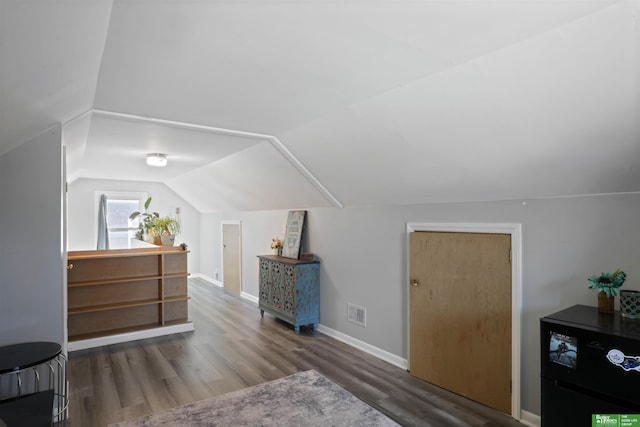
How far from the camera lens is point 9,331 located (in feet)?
8.32

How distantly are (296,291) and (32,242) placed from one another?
271cm

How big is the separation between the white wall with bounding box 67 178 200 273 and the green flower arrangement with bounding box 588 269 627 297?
7.74 metres

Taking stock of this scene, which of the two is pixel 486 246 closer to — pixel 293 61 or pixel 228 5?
pixel 293 61

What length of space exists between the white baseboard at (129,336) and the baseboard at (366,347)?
177 cm

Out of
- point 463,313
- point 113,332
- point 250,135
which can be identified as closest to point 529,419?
point 463,313

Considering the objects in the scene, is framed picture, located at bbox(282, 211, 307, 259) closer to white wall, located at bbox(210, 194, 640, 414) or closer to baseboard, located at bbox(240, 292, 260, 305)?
white wall, located at bbox(210, 194, 640, 414)

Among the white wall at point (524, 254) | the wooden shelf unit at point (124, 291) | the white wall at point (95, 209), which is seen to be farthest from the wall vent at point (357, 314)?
the white wall at point (95, 209)

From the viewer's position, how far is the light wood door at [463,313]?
2811 millimetres

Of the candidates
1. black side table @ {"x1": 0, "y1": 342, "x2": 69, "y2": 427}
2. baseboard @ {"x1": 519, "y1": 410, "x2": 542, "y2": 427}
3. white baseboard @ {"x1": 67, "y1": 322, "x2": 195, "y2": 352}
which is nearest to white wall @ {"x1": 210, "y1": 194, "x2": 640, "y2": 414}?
baseboard @ {"x1": 519, "y1": 410, "x2": 542, "y2": 427}

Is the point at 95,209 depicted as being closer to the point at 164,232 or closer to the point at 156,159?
the point at 164,232

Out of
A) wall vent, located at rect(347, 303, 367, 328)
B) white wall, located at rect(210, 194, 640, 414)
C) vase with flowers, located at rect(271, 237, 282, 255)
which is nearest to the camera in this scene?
white wall, located at rect(210, 194, 640, 414)

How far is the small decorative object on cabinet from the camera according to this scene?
15.1 ft

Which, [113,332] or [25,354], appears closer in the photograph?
[25,354]

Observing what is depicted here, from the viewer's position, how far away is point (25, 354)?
236cm
